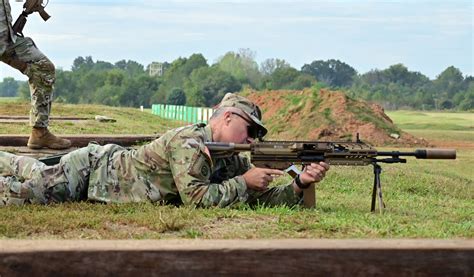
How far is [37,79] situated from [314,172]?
301 cm

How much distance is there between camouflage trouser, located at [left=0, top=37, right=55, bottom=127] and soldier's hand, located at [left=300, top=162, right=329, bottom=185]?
2.86m

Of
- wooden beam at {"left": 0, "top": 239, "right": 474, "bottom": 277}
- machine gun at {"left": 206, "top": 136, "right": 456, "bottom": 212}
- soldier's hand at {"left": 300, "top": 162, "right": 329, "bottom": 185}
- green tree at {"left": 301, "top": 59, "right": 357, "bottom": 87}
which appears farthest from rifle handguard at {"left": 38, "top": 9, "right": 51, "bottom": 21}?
green tree at {"left": 301, "top": 59, "right": 357, "bottom": 87}

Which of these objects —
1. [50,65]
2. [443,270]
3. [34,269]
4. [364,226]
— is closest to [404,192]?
[50,65]

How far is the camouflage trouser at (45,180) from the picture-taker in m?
5.84

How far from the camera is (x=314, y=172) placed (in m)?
5.83

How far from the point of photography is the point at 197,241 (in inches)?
144

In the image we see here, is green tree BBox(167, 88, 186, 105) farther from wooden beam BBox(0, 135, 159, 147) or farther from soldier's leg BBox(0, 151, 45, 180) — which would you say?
soldier's leg BBox(0, 151, 45, 180)

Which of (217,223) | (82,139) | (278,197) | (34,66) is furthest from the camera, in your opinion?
(82,139)

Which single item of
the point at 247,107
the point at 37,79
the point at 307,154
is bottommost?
the point at 307,154

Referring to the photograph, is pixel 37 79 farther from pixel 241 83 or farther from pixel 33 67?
pixel 241 83

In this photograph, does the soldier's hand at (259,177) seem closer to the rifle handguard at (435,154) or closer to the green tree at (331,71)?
the rifle handguard at (435,154)

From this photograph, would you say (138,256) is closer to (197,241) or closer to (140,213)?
(197,241)

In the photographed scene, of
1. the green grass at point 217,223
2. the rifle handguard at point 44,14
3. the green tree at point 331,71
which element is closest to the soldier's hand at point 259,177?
the green grass at point 217,223

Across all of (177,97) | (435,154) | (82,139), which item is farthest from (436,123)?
(435,154)
